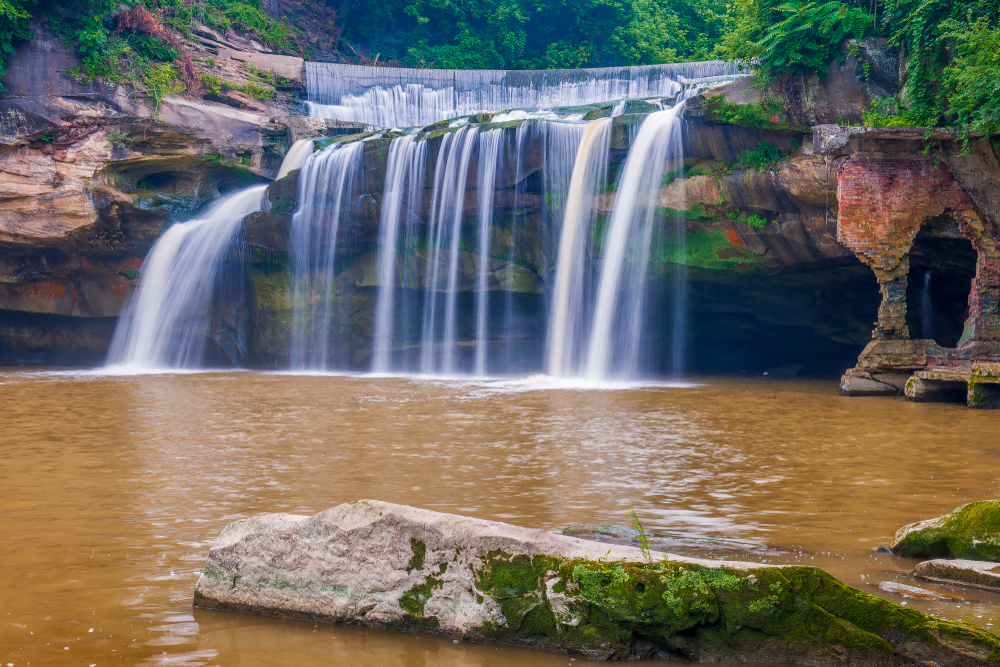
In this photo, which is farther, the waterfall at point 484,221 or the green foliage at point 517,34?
the green foliage at point 517,34

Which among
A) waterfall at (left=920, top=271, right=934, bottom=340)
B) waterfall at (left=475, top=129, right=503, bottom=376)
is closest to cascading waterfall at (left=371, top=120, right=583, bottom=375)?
waterfall at (left=475, top=129, right=503, bottom=376)

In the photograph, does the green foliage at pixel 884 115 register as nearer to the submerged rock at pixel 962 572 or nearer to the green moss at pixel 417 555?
the submerged rock at pixel 962 572

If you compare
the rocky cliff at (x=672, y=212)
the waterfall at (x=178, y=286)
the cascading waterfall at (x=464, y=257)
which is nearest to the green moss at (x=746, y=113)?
the rocky cliff at (x=672, y=212)

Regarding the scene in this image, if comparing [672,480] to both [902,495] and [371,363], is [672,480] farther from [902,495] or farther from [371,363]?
[371,363]

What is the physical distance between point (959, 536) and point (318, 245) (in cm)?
1830

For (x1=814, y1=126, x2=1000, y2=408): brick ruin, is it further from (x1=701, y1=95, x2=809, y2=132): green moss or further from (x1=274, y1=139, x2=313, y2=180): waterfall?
(x1=274, y1=139, x2=313, y2=180): waterfall

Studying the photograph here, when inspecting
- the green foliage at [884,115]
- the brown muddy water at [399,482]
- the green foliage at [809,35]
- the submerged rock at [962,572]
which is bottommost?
the brown muddy water at [399,482]

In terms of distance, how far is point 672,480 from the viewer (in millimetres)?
7551

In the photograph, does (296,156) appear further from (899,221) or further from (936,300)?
(936,300)

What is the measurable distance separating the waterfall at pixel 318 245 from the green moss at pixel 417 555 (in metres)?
17.3

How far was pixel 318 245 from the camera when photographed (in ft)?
69.8

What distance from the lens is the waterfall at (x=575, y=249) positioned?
1816 cm

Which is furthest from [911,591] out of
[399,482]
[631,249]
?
[631,249]

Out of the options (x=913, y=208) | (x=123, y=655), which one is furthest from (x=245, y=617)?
(x=913, y=208)
